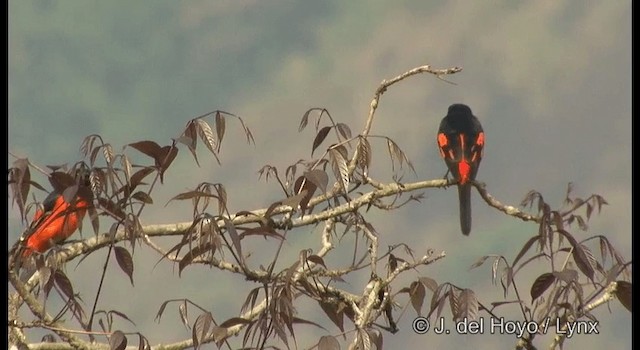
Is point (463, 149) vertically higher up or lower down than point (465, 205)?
higher up

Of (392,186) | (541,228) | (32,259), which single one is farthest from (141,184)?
(392,186)

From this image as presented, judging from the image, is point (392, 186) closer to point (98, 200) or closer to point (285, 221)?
point (285, 221)

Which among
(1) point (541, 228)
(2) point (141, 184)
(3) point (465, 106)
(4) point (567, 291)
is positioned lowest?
(4) point (567, 291)

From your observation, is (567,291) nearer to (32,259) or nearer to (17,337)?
(32,259)

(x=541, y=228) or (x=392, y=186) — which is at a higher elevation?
(x=392, y=186)

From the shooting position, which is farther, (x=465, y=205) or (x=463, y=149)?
(x=463, y=149)

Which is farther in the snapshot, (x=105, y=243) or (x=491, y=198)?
(x=491, y=198)

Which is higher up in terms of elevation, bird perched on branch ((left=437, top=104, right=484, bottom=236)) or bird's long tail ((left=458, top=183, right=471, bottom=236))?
bird perched on branch ((left=437, top=104, right=484, bottom=236))

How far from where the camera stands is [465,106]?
5641 mm

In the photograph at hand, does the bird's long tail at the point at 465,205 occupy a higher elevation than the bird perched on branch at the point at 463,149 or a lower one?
lower
